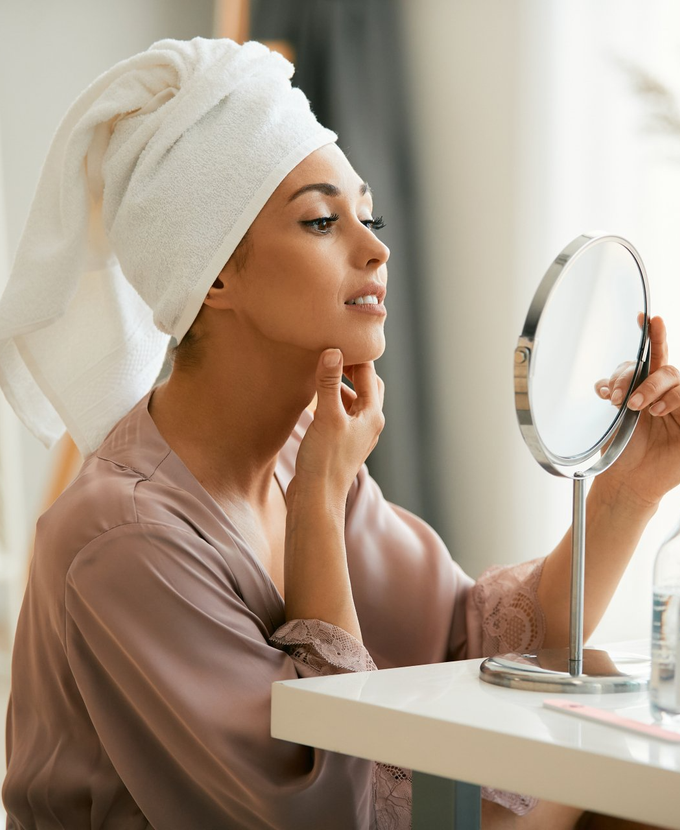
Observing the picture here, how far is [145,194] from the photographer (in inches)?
43.1

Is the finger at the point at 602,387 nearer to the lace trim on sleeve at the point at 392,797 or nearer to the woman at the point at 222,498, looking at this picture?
the woman at the point at 222,498

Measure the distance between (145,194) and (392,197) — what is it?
0.96 meters

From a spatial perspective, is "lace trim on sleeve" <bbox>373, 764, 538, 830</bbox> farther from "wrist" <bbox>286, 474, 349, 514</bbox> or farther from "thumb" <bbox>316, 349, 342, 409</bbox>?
"thumb" <bbox>316, 349, 342, 409</bbox>

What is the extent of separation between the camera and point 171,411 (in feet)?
3.74

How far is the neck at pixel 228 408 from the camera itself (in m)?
1.13

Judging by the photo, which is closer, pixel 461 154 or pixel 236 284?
pixel 236 284

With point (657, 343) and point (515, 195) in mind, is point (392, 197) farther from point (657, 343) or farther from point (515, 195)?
point (657, 343)

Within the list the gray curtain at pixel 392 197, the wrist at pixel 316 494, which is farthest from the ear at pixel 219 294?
the gray curtain at pixel 392 197

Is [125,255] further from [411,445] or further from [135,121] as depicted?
[411,445]

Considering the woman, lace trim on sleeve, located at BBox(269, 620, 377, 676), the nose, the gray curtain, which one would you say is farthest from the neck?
the gray curtain

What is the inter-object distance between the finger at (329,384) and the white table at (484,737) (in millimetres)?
313

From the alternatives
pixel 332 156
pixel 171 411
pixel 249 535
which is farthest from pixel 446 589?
pixel 332 156

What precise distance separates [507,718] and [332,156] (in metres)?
0.67

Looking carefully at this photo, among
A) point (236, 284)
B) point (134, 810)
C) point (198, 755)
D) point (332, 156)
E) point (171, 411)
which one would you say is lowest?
point (134, 810)
